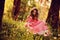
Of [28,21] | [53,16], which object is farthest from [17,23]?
[53,16]

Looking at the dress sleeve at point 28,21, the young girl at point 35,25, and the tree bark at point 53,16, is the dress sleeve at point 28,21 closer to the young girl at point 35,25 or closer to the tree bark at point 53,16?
the young girl at point 35,25

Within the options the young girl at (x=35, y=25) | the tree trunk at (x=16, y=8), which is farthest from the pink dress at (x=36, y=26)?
the tree trunk at (x=16, y=8)

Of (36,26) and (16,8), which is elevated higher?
(16,8)

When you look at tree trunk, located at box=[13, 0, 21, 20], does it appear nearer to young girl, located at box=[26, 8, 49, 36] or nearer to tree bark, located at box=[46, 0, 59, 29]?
young girl, located at box=[26, 8, 49, 36]

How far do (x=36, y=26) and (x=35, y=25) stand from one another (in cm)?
2

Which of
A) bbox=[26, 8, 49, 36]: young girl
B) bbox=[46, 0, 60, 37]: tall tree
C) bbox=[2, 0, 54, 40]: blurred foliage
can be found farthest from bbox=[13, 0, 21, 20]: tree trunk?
bbox=[46, 0, 60, 37]: tall tree

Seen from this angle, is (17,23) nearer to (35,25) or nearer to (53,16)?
(35,25)

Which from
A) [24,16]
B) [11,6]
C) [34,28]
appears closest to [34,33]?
[34,28]

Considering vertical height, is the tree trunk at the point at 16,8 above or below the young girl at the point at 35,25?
above

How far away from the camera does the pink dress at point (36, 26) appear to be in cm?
239

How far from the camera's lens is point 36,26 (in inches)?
94.9

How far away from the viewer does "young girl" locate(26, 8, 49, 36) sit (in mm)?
2389

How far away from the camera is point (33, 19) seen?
2420 millimetres

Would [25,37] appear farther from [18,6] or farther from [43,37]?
[18,6]
